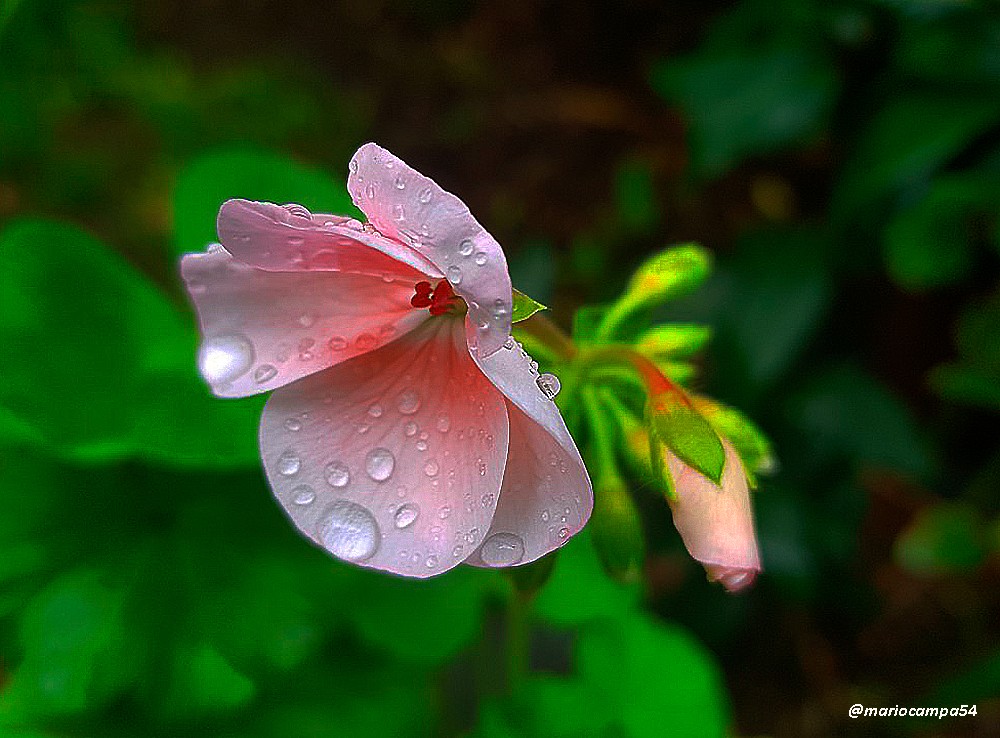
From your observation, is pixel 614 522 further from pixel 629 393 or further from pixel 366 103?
pixel 366 103

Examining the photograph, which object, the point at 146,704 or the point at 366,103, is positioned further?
the point at 366,103

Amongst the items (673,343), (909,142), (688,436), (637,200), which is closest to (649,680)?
(673,343)

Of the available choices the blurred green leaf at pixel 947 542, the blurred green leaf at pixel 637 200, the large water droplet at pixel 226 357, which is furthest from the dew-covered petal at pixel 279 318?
the blurred green leaf at pixel 637 200

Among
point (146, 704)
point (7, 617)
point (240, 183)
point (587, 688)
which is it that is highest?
point (240, 183)

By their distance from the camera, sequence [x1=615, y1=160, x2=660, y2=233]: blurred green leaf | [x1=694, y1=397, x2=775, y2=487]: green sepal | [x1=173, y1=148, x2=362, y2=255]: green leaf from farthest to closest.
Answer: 1. [x1=615, y1=160, x2=660, y2=233]: blurred green leaf
2. [x1=173, y1=148, x2=362, y2=255]: green leaf
3. [x1=694, y1=397, x2=775, y2=487]: green sepal

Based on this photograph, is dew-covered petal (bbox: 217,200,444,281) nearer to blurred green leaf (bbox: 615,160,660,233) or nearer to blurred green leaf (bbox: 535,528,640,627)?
blurred green leaf (bbox: 535,528,640,627)

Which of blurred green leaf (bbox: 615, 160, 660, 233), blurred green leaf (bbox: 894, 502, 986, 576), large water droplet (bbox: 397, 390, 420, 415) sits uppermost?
large water droplet (bbox: 397, 390, 420, 415)

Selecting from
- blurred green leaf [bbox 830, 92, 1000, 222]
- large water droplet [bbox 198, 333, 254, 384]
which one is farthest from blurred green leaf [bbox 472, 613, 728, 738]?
blurred green leaf [bbox 830, 92, 1000, 222]

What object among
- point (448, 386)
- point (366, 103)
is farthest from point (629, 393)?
point (366, 103)
